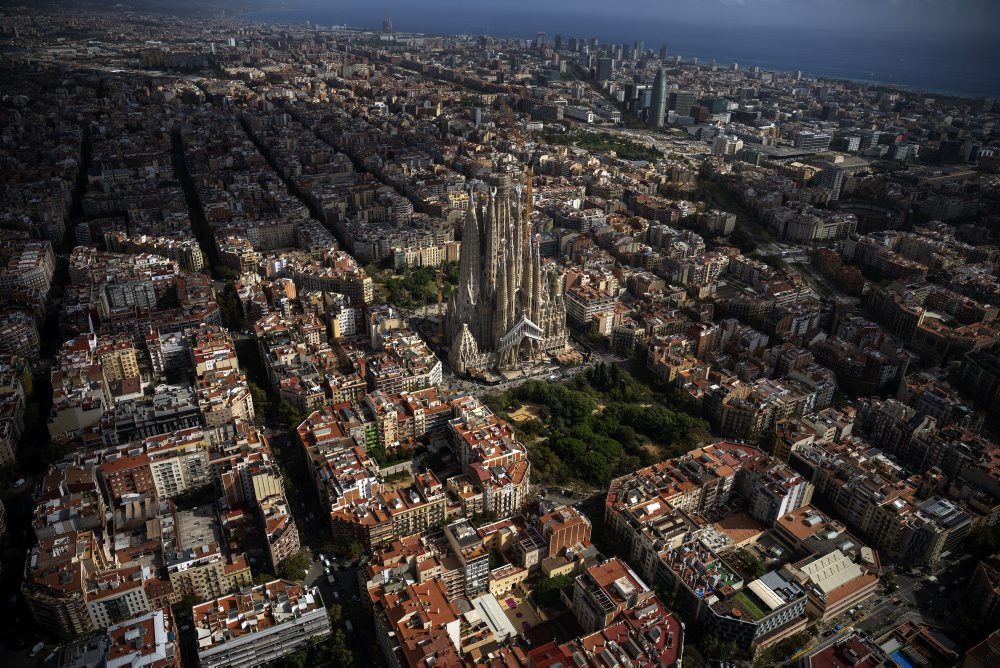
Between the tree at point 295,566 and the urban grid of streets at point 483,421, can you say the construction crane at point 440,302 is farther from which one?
the tree at point 295,566

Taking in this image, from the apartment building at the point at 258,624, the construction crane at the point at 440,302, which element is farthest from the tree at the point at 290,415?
the apartment building at the point at 258,624

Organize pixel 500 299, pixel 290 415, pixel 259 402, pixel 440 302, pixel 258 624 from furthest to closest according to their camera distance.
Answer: pixel 440 302, pixel 500 299, pixel 259 402, pixel 290 415, pixel 258 624

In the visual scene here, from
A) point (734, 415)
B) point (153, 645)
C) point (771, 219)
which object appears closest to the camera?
point (153, 645)

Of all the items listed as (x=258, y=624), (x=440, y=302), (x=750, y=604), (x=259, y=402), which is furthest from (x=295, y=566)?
(x=440, y=302)

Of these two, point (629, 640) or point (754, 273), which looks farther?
point (754, 273)

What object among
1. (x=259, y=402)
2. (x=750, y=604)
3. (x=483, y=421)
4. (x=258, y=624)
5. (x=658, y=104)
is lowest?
(x=259, y=402)

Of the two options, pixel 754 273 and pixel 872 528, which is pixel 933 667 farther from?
pixel 754 273

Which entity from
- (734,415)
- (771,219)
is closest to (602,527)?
(734,415)

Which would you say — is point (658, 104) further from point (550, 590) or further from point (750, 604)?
point (550, 590)
